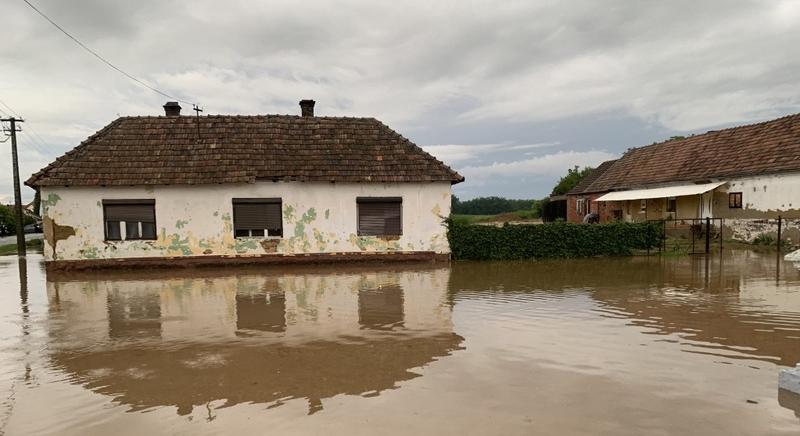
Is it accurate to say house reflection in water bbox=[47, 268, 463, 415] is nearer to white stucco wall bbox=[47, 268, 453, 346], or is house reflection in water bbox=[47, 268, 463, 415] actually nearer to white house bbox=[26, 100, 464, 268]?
white stucco wall bbox=[47, 268, 453, 346]

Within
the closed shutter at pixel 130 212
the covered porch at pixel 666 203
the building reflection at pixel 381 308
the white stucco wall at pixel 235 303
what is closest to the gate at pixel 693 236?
the covered porch at pixel 666 203

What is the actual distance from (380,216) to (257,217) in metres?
4.31

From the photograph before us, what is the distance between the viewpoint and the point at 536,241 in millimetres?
16297

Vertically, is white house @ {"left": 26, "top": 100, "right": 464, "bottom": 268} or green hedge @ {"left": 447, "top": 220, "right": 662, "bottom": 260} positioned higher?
white house @ {"left": 26, "top": 100, "right": 464, "bottom": 268}

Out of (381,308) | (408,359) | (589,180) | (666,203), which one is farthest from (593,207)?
(408,359)

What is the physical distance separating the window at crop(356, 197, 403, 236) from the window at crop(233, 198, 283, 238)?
9.43 feet

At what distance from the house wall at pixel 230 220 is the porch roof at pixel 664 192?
1352cm

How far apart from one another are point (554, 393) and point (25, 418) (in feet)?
17.1

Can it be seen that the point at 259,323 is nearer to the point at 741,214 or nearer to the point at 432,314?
the point at 432,314

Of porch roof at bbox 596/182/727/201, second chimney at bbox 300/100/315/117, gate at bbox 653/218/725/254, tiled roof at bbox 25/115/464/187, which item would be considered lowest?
gate at bbox 653/218/725/254

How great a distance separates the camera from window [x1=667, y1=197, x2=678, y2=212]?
24.8 meters

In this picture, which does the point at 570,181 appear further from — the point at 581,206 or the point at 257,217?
the point at 257,217

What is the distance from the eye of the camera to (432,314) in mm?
8297

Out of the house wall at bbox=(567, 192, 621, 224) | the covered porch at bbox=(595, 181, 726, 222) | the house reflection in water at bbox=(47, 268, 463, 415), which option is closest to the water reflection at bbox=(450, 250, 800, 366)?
the house reflection in water at bbox=(47, 268, 463, 415)
